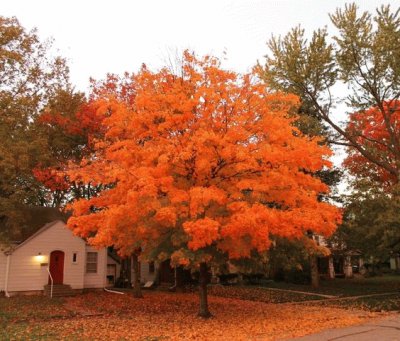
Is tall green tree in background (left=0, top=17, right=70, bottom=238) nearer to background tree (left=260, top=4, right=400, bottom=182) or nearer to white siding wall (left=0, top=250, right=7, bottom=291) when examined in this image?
white siding wall (left=0, top=250, right=7, bottom=291)

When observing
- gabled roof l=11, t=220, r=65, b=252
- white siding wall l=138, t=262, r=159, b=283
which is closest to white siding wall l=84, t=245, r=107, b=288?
gabled roof l=11, t=220, r=65, b=252

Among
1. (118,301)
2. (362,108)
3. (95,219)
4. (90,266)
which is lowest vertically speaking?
(118,301)

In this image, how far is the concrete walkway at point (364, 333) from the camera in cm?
1008

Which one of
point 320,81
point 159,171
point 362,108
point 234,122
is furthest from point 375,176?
point 159,171

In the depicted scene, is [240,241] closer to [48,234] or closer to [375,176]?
[48,234]

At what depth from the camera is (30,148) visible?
72.4ft

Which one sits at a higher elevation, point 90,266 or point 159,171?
A: point 159,171

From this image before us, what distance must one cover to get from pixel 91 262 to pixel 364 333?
20.9m

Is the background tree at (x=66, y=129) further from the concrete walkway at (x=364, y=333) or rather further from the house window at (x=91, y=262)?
the concrete walkway at (x=364, y=333)

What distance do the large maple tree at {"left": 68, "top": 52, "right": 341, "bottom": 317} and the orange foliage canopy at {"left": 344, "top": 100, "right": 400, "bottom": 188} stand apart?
436 inches

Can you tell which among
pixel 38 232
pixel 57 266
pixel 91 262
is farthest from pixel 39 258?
pixel 91 262

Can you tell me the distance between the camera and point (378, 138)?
28344mm

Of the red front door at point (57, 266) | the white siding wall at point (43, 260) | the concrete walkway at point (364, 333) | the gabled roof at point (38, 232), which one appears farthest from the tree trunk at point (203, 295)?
the gabled roof at point (38, 232)

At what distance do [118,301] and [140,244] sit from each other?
28.9 feet
